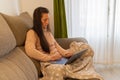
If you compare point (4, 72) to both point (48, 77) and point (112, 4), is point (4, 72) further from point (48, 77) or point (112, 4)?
point (112, 4)

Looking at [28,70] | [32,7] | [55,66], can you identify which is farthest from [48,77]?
[32,7]

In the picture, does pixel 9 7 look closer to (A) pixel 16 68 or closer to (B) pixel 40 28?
(B) pixel 40 28

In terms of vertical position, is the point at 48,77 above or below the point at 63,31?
below

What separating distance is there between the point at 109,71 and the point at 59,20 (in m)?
1.13

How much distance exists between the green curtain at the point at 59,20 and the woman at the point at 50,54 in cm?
56

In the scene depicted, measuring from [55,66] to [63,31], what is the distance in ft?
3.63

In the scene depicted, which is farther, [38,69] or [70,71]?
[38,69]

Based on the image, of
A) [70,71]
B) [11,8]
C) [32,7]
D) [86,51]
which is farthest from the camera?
[32,7]

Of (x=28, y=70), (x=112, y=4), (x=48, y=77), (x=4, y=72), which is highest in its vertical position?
(x=112, y=4)

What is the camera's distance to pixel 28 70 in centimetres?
169

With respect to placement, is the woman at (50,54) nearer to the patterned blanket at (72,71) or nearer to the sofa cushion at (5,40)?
the patterned blanket at (72,71)

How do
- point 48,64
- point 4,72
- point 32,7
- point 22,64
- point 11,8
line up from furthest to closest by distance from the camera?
point 32,7, point 11,8, point 48,64, point 22,64, point 4,72

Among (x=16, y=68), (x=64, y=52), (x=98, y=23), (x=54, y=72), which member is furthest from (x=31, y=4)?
(x=16, y=68)

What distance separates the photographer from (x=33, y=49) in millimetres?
1987
